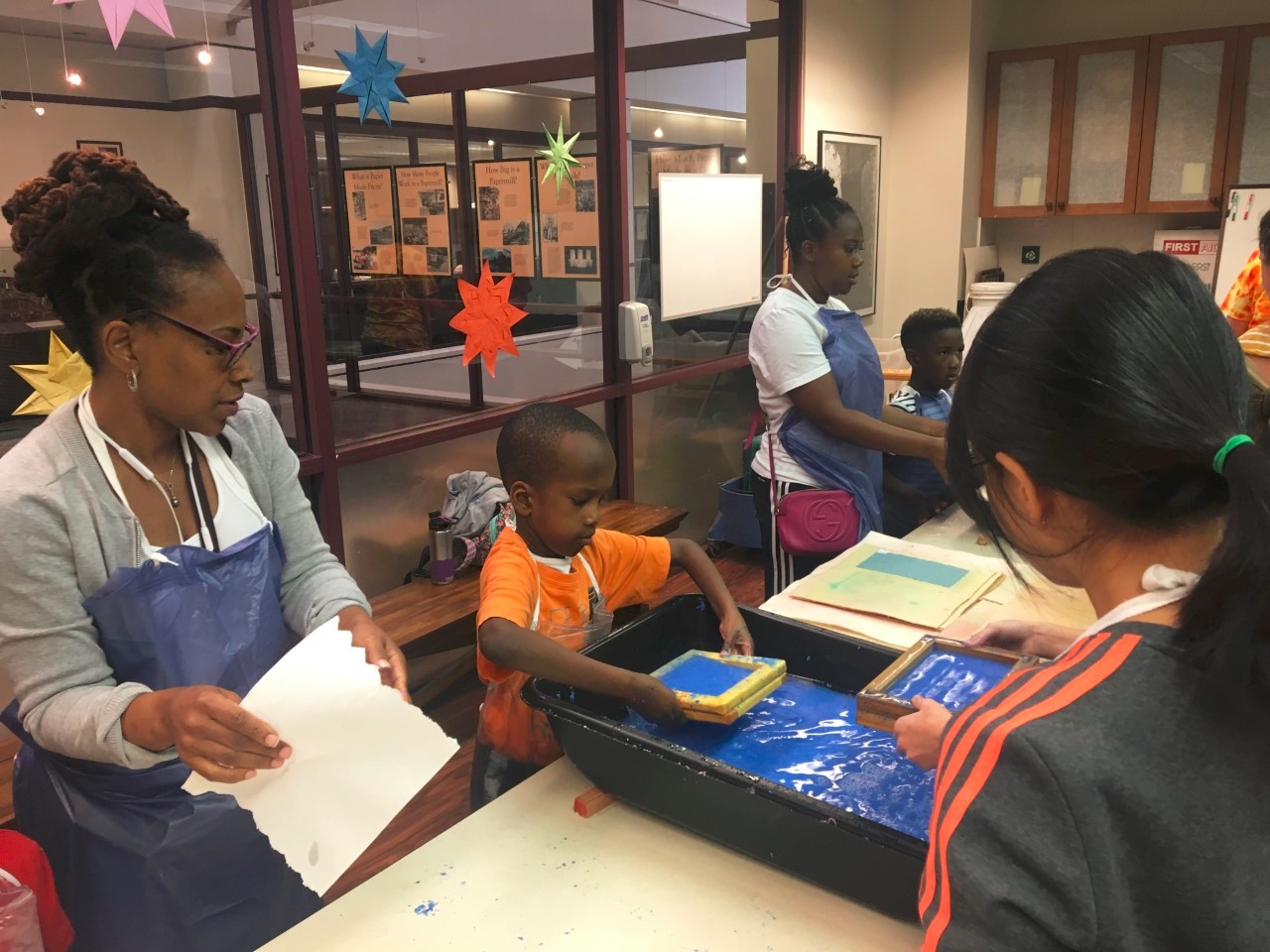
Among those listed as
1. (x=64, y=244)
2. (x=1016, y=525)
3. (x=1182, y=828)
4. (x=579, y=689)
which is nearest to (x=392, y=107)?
(x=64, y=244)

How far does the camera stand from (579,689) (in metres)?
1.20

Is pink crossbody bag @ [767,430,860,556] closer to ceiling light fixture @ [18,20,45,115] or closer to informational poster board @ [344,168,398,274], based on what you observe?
informational poster board @ [344,168,398,274]

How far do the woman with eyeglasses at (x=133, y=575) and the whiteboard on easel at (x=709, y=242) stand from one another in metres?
2.43

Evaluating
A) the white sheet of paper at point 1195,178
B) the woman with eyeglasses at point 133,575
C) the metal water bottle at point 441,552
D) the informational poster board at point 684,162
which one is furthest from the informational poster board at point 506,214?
the white sheet of paper at point 1195,178

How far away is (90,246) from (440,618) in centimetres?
142

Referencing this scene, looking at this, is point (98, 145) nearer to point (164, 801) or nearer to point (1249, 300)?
point (164, 801)

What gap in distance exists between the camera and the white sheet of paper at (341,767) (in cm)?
92

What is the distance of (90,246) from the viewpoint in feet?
3.64

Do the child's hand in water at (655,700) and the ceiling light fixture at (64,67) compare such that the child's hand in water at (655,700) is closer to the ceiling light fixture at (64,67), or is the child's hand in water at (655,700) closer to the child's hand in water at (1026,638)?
the child's hand in water at (1026,638)

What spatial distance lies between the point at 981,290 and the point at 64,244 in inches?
144

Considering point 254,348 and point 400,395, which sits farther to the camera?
point 400,395

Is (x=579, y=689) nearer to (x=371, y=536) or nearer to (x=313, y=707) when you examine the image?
(x=313, y=707)

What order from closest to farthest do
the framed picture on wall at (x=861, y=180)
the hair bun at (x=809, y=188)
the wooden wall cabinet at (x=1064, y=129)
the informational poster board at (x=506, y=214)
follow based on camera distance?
the hair bun at (x=809, y=188) < the informational poster board at (x=506, y=214) < the framed picture on wall at (x=861, y=180) < the wooden wall cabinet at (x=1064, y=129)

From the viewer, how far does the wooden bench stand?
91.9 inches
